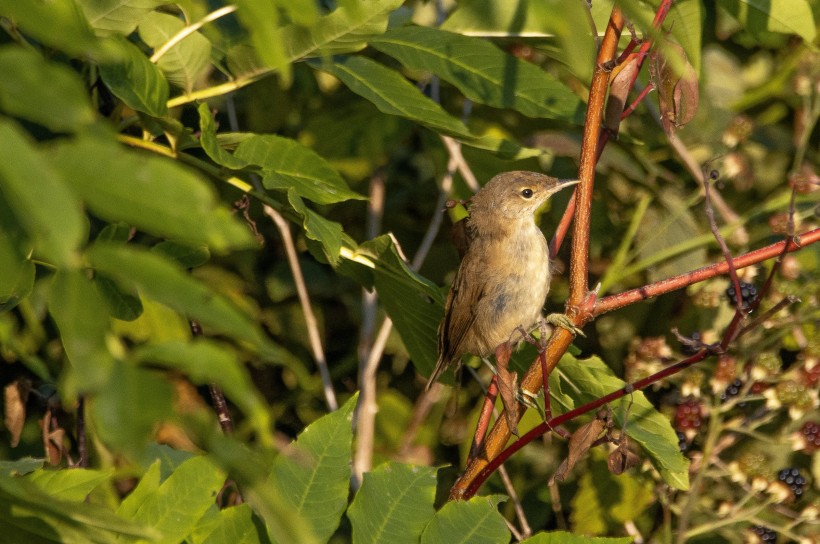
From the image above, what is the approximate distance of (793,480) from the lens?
352 centimetres

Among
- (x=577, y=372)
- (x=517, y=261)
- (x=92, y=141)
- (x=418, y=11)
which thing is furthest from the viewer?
(x=418, y=11)

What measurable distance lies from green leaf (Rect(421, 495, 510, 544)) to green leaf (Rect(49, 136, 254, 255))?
1153 mm

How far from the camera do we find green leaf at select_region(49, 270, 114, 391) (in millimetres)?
924

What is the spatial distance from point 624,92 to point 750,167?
106 inches

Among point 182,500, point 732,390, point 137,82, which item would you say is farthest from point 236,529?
point 732,390

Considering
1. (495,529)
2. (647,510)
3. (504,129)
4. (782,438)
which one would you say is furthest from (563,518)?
(495,529)

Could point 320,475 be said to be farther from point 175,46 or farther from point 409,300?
point 175,46

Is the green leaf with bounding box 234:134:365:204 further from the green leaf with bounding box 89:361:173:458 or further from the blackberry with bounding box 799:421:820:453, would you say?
the blackberry with bounding box 799:421:820:453

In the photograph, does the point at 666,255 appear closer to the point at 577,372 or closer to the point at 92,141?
the point at 577,372

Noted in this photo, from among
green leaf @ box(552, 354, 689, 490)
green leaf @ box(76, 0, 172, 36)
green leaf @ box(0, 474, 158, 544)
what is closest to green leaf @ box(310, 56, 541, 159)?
green leaf @ box(76, 0, 172, 36)

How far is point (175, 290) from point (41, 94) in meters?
0.22

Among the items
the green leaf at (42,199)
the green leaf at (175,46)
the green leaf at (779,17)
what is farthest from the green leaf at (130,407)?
the green leaf at (779,17)

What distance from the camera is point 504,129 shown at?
451 cm

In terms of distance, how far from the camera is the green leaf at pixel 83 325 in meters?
0.92
